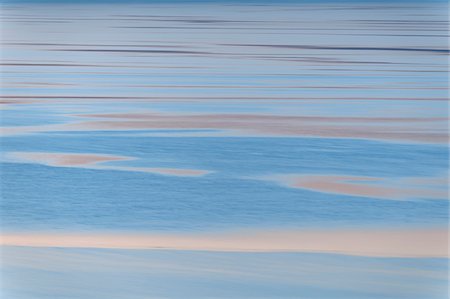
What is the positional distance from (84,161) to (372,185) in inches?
17.7

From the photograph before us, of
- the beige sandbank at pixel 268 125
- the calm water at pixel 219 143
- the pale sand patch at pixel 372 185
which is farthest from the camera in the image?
the beige sandbank at pixel 268 125

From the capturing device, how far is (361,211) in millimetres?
1089

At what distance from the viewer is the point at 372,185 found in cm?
115

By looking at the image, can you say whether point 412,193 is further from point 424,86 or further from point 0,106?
point 0,106

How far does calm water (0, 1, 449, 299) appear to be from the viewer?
0.98 meters

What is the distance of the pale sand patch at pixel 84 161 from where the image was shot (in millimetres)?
1190

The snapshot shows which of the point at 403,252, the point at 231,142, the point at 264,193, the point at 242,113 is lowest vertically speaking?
the point at 403,252

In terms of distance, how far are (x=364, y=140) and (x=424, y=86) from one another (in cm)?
21

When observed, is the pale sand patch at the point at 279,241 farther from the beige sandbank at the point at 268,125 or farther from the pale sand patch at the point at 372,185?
the beige sandbank at the point at 268,125

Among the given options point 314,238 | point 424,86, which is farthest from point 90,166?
point 424,86

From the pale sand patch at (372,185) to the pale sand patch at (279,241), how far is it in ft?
0.28

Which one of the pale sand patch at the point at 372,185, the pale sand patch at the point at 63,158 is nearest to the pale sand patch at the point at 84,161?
the pale sand patch at the point at 63,158

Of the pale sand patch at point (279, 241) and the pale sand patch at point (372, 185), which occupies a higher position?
the pale sand patch at point (372, 185)

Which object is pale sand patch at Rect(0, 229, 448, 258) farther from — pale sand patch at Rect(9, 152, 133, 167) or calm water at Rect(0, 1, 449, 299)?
pale sand patch at Rect(9, 152, 133, 167)
